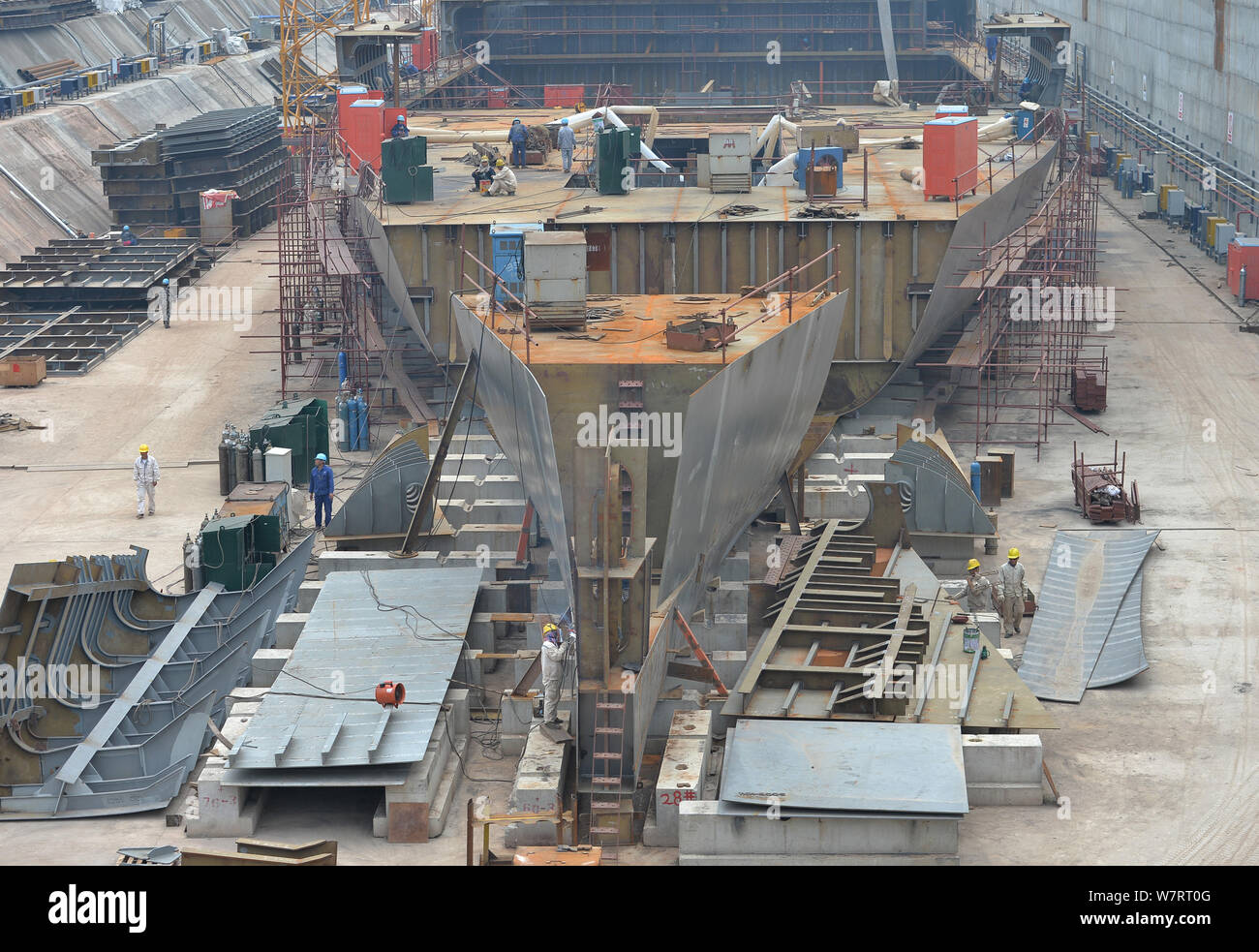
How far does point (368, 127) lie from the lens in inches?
1403

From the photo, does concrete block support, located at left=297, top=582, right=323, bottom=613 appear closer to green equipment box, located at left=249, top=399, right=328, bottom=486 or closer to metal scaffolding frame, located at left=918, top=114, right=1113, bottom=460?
green equipment box, located at left=249, top=399, right=328, bottom=486

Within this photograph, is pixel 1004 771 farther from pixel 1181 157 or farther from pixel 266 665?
pixel 1181 157

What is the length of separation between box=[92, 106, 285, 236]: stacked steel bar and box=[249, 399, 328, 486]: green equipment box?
23149 millimetres

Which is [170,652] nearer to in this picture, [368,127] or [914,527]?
[914,527]

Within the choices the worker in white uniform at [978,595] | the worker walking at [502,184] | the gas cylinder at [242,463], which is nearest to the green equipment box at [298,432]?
the gas cylinder at [242,463]

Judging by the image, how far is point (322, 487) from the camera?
26422 mm

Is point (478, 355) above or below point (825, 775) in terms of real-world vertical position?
above

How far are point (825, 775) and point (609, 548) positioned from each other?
300cm

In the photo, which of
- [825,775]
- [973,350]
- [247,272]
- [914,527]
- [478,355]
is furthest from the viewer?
[247,272]

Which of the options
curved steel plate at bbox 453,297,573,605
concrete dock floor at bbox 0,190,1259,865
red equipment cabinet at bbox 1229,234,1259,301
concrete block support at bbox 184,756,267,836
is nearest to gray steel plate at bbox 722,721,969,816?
concrete dock floor at bbox 0,190,1259,865

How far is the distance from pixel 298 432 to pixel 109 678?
8871mm

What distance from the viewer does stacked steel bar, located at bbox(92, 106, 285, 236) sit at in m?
51.1

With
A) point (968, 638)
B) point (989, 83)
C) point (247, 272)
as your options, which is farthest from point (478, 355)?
A: point (989, 83)

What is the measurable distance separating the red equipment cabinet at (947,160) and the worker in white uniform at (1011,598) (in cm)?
1053
